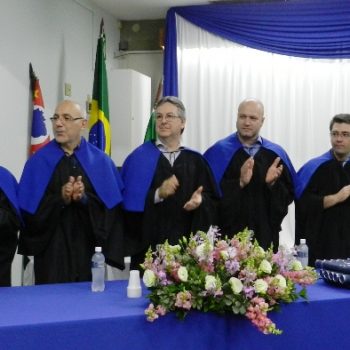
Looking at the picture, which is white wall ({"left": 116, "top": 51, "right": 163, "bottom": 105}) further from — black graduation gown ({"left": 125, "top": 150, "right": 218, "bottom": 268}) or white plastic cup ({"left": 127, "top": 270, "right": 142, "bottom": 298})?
white plastic cup ({"left": 127, "top": 270, "right": 142, "bottom": 298})

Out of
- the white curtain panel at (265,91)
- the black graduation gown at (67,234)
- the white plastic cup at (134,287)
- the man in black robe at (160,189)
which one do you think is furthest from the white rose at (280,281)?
the white curtain panel at (265,91)

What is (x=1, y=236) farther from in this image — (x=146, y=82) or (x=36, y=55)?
(x=146, y=82)

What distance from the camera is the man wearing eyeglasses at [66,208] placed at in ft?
11.2

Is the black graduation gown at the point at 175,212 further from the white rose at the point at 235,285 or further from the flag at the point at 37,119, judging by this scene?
the flag at the point at 37,119

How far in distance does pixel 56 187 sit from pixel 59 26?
2933mm

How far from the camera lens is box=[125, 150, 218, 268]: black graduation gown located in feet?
11.7

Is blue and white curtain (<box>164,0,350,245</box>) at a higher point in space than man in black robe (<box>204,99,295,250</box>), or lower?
higher

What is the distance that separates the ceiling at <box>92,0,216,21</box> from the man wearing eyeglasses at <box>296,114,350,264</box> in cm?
325

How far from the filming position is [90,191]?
3.50 m

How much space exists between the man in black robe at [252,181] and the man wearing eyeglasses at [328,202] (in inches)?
5.3

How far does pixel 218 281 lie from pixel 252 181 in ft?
5.87

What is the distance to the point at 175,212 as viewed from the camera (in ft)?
11.9

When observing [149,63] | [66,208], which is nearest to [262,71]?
[149,63]

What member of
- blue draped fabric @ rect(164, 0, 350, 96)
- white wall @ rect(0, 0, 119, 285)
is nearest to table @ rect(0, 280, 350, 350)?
white wall @ rect(0, 0, 119, 285)
